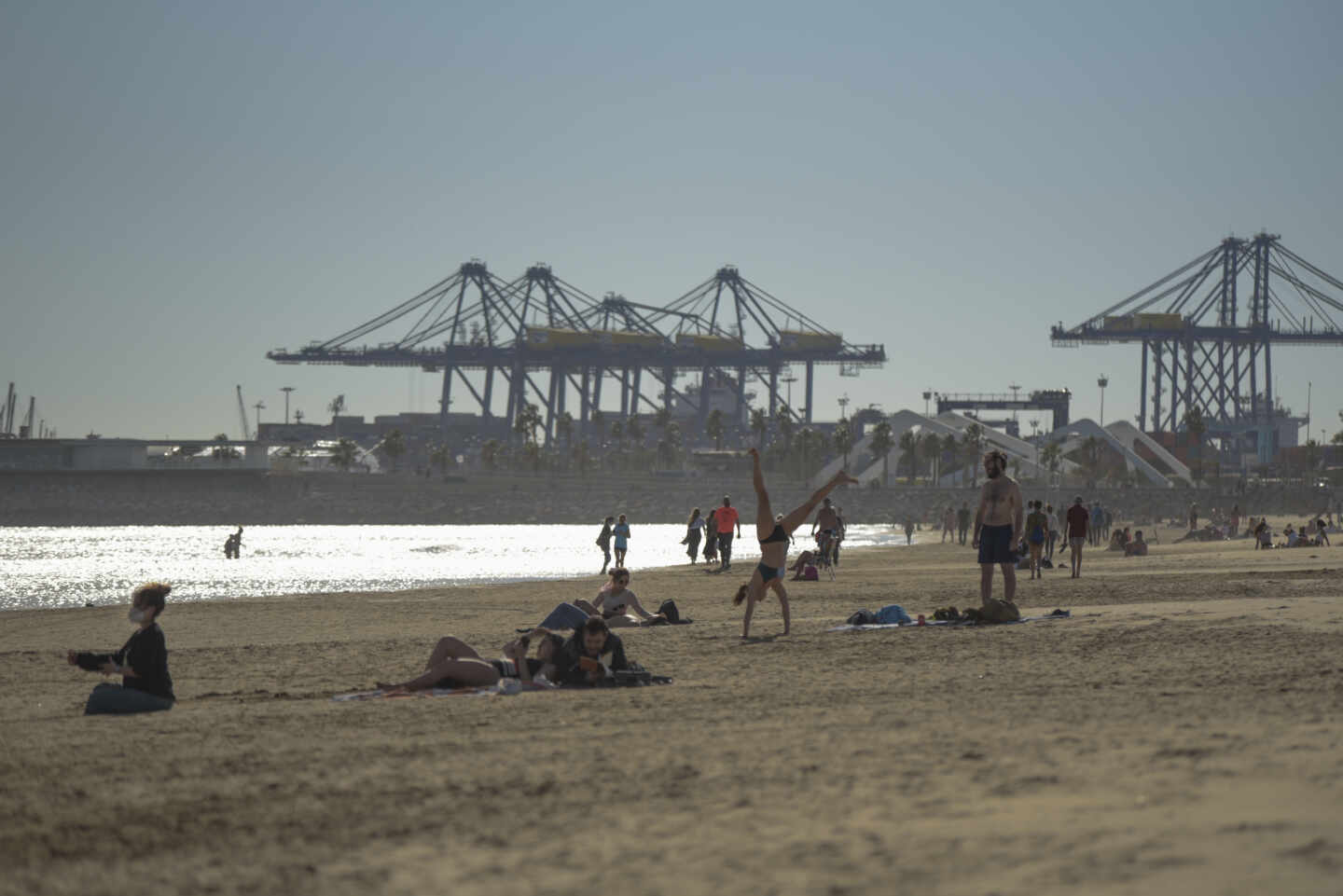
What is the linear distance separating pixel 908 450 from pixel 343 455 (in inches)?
2053

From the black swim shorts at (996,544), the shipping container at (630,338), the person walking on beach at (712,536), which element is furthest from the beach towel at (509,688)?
the shipping container at (630,338)

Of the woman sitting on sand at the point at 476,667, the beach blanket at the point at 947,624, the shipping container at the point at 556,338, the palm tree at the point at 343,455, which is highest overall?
the shipping container at the point at 556,338

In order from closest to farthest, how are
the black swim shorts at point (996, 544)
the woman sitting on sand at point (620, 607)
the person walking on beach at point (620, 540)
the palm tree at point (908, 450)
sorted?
1. the black swim shorts at point (996, 544)
2. the woman sitting on sand at point (620, 607)
3. the person walking on beach at point (620, 540)
4. the palm tree at point (908, 450)

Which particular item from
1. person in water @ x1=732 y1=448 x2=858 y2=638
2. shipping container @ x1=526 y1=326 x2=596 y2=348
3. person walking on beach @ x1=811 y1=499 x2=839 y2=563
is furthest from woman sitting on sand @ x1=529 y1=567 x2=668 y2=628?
shipping container @ x1=526 y1=326 x2=596 y2=348

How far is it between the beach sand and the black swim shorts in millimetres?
1561

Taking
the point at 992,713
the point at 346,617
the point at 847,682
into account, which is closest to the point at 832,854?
the point at 992,713

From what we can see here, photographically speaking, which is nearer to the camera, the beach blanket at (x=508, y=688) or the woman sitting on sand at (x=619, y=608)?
the beach blanket at (x=508, y=688)

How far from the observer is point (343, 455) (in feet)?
430

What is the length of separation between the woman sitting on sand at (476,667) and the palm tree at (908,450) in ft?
358

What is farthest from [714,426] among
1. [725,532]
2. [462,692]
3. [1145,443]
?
[462,692]

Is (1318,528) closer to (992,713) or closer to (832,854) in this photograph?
(992,713)

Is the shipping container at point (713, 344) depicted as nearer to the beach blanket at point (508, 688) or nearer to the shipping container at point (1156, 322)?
the shipping container at point (1156, 322)

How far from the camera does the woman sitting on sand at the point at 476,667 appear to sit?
329 inches

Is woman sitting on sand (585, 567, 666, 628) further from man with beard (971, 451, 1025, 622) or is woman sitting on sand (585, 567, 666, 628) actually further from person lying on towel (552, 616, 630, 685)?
person lying on towel (552, 616, 630, 685)
